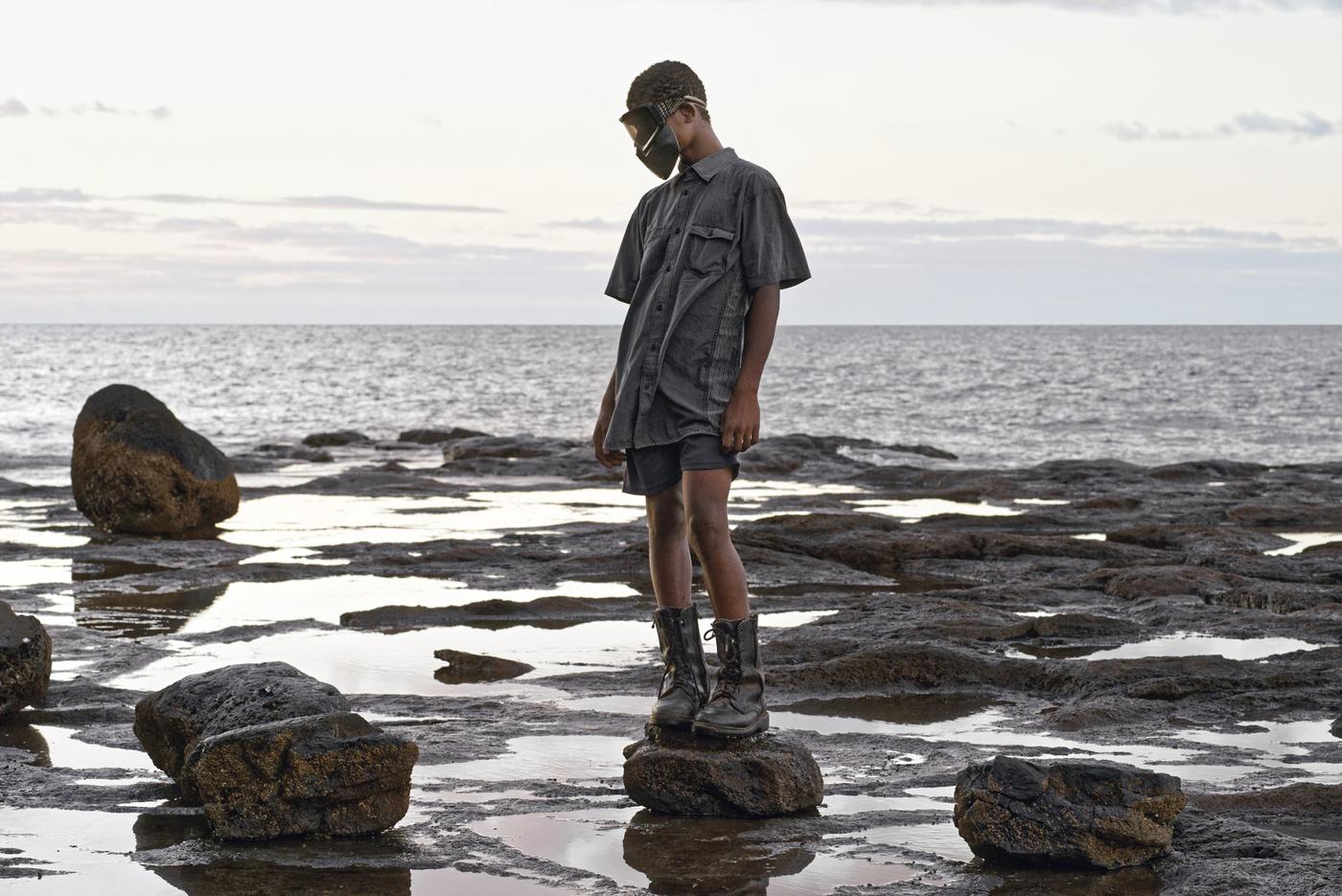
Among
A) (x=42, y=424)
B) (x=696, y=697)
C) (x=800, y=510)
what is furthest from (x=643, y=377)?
(x=42, y=424)

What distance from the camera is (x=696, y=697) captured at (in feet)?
16.8

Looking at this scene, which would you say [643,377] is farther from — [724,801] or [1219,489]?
[1219,489]

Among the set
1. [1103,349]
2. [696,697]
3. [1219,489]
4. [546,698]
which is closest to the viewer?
[696,697]

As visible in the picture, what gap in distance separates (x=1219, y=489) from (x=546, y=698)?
15.5 metres

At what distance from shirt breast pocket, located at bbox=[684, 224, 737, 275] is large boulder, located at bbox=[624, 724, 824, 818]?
1665mm

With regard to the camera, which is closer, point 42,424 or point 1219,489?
point 1219,489

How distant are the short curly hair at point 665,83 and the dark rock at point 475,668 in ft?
10.8

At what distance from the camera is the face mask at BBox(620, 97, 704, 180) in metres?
5.03

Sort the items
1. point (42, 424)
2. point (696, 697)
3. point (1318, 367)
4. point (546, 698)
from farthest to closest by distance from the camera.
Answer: point (1318, 367)
point (42, 424)
point (546, 698)
point (696, 697)

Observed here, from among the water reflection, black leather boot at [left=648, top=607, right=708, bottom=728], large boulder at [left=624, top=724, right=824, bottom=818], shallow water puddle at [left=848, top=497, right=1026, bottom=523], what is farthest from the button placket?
shallow water puddle at [left=848, top=497, right=1026, bottom=523]

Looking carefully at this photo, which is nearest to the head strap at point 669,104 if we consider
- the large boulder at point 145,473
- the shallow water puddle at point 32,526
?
the shallow water puddle at point 32,526

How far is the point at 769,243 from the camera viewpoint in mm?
4902

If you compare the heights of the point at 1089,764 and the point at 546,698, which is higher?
the point at 1089,764

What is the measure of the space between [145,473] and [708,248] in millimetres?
10832
